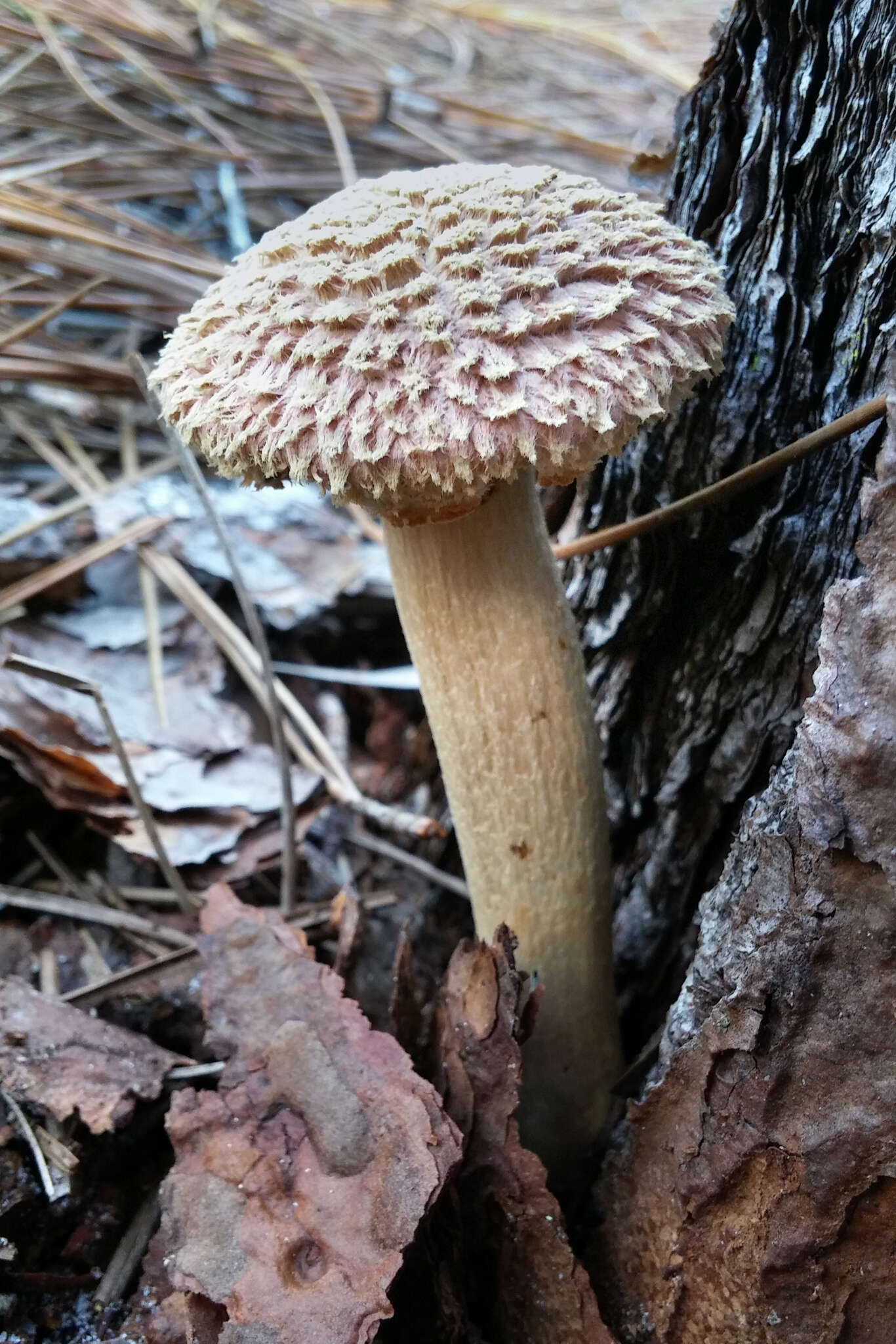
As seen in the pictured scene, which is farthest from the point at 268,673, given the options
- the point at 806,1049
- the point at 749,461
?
the point at 806,1049

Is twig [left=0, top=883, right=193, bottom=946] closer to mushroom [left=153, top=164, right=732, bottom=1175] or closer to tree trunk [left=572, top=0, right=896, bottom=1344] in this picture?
mushroom [left=153, top=164, right=732, bottom=1175]

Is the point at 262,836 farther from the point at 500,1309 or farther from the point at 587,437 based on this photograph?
the point at 587,437

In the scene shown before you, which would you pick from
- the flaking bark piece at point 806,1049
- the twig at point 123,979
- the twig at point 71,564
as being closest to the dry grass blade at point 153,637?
the twig at point 71,564

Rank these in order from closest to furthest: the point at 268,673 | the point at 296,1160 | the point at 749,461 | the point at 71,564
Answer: the point at 296,1160
the point at 749,461
the point at 268,673
the point at 71,564

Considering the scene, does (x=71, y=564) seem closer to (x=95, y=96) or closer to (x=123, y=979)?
(x=123, y=979)

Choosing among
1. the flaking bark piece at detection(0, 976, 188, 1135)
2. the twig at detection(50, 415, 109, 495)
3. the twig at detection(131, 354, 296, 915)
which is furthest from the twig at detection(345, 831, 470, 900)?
the twig at detection(50, 415, 109, 495)

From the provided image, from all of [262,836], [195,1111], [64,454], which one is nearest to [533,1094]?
[195,1111]
